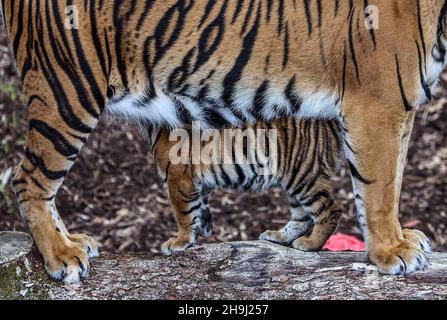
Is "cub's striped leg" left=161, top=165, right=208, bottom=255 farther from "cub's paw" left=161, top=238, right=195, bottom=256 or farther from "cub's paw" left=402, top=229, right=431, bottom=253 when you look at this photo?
"cub's paw" left=402, top=229, right=431, bottom=253

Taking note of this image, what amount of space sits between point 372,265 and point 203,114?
1.11 m

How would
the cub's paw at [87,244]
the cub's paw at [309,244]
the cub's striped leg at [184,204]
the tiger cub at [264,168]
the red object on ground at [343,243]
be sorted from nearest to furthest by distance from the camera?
1. the cub's paw at [87,244]
2. the tiger cub at [264,168]
3. the cub's paw at [309,244]
4. the cub's striped leg at [184,204]
5. the red object on ground at [343,243]

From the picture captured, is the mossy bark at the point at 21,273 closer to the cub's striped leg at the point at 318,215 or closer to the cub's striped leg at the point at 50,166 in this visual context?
the cub's striped leg at the point at 50,166

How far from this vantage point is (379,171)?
4156mm

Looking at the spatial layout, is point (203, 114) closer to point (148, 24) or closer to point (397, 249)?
point (148, 24)

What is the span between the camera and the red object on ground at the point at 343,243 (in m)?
5.95

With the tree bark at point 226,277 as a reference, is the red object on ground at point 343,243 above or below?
below

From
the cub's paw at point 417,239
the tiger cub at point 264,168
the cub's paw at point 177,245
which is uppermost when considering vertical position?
the tiger cub at point 264,168

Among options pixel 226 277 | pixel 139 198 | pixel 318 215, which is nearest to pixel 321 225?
pixel 318 215

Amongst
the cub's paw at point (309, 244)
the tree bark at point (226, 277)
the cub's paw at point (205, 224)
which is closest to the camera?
the tree bark at point (226, 277)

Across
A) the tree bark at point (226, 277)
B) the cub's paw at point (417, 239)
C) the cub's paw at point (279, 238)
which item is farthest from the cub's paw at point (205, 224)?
the cub's paw at point (417, 239)

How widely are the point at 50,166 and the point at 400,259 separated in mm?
1686

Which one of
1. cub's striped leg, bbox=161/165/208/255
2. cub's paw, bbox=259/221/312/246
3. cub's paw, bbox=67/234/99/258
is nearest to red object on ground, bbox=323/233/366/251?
cub's paw, bbox=259/221/312/246
